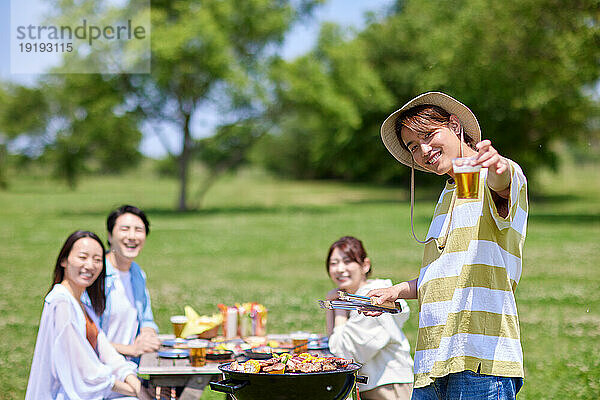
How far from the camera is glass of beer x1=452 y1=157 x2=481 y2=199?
2.33 meters

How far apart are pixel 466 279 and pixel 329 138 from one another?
122 feet

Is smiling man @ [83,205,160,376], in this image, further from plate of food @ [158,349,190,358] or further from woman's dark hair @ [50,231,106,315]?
plate of food @ [158,349,190,358]

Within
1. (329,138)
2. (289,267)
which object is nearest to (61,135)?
(329,138)

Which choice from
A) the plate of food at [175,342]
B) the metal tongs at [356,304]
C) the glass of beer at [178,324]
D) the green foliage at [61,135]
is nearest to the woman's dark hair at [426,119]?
the metal tongs at [356,304]

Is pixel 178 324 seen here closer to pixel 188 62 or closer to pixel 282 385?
pixel 282 385

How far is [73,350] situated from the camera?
3.81 m

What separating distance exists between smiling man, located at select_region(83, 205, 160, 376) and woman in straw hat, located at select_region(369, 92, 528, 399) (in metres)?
2.16

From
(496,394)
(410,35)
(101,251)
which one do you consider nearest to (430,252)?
(496,394)

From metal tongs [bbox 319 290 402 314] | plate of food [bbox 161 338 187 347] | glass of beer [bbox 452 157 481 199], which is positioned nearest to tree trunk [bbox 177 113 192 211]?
plate of food [bbox 161 338 187 347]

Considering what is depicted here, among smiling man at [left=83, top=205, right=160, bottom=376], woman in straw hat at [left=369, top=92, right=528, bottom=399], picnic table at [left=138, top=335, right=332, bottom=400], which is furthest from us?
smiling man at [left=83, top=205, right=160, bottom=376]

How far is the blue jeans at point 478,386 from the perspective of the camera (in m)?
2.58

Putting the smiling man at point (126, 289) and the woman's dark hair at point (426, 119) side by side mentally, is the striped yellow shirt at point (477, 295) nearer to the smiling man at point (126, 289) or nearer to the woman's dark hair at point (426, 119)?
the woman's dark hair at point (426, 119)

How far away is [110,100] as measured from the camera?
1056 inches

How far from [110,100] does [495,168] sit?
25.9m
